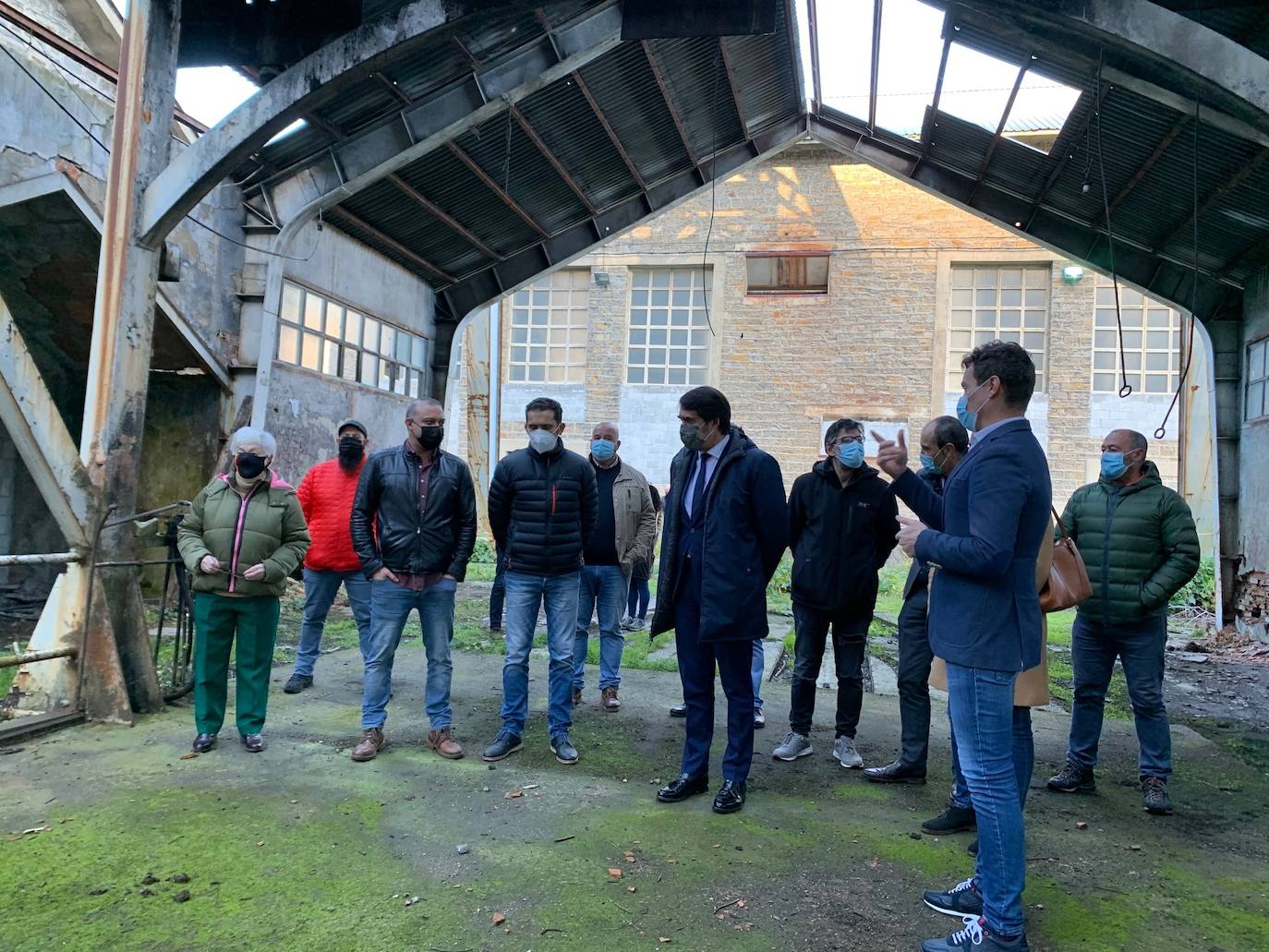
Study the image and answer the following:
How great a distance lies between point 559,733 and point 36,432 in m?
3.61

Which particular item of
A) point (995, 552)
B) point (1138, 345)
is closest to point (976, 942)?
point (995, 552)

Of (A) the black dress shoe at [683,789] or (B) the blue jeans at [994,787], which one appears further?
(A) the black dress shoe at [683,789]

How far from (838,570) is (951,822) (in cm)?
138

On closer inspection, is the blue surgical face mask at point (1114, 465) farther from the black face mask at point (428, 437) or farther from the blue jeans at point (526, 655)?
the black face mask at point (428, 437)

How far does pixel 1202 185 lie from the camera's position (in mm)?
7742

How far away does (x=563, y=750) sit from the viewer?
4621 millimetres

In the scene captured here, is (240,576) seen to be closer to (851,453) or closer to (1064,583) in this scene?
(851,453)

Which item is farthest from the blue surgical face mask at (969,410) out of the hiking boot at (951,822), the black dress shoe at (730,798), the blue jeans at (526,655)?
the blue jeans at (526,655)

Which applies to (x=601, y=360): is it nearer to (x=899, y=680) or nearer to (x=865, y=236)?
(x=865, y=236)

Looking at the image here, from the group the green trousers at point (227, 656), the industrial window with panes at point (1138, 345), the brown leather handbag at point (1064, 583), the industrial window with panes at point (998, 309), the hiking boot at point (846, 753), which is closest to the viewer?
the brown leather handbag at point (1064, 583)

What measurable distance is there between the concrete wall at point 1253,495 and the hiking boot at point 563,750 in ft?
27.4

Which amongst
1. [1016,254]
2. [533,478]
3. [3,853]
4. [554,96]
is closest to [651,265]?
[1016,254]

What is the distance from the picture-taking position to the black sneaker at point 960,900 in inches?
118

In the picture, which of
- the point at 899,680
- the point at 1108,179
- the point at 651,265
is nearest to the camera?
the point at 899,680
